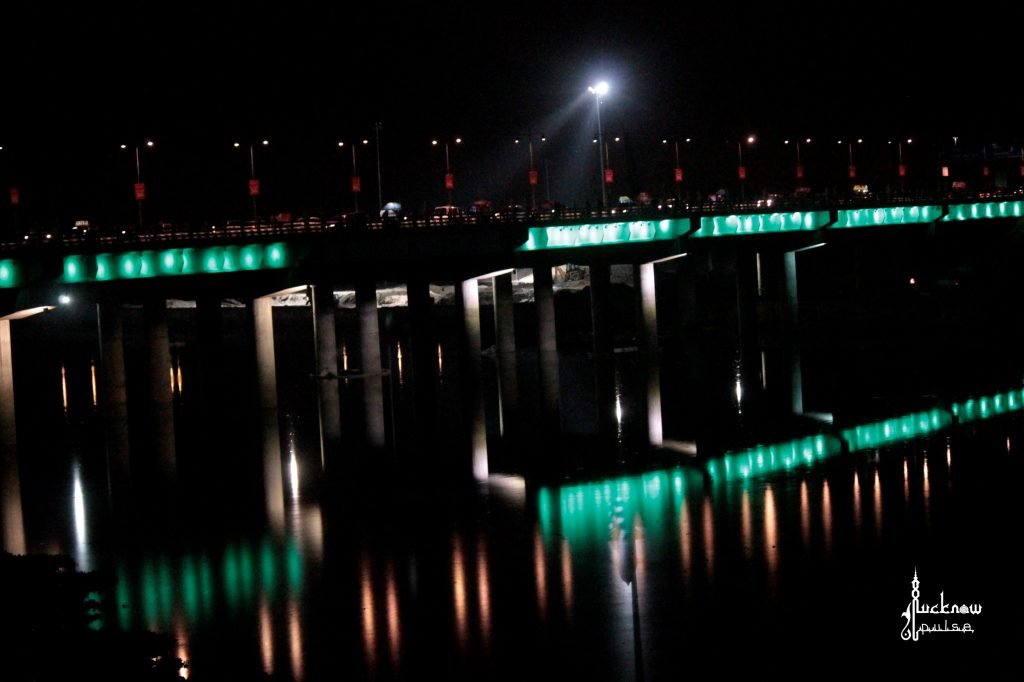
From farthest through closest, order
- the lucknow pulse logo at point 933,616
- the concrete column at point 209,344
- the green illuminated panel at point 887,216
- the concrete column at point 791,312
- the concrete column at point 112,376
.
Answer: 1. the green illuminated panel at point 887,216
2. the concrete column at point 791,312
3. the concrete column at point 209,344
4. the concrete column at point 112,376
5. the lucknow pulse logo at point 933,616

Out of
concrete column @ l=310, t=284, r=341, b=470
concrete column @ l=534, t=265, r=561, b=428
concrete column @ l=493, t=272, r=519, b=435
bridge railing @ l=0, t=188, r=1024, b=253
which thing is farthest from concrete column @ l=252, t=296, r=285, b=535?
concrete column @ l=493, t=272, r=519, b=435

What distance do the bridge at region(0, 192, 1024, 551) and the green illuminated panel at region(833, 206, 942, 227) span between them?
13 centimetres

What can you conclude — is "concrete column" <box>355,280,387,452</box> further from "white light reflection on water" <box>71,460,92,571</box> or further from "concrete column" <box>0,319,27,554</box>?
"white light reflection on water" <box>71,460,92,571</box>

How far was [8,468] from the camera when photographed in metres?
48.5

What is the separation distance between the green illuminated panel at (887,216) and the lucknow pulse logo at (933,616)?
6619 cm

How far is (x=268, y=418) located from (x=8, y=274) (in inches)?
489

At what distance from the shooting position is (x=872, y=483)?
38312mm

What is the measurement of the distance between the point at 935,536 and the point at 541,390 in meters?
35.8

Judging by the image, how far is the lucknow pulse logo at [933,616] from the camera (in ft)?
79.9

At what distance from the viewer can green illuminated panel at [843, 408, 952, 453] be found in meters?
46.1

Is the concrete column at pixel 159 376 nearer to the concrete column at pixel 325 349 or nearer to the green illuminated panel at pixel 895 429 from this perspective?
the concrete column at pixel 325 349

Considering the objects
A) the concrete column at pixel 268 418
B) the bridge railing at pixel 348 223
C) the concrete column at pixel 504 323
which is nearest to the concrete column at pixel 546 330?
the concrete column at pixel 504 323

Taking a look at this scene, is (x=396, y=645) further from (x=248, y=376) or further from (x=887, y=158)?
(x=887, y=158)

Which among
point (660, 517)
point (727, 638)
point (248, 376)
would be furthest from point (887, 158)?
point (727, 638)
